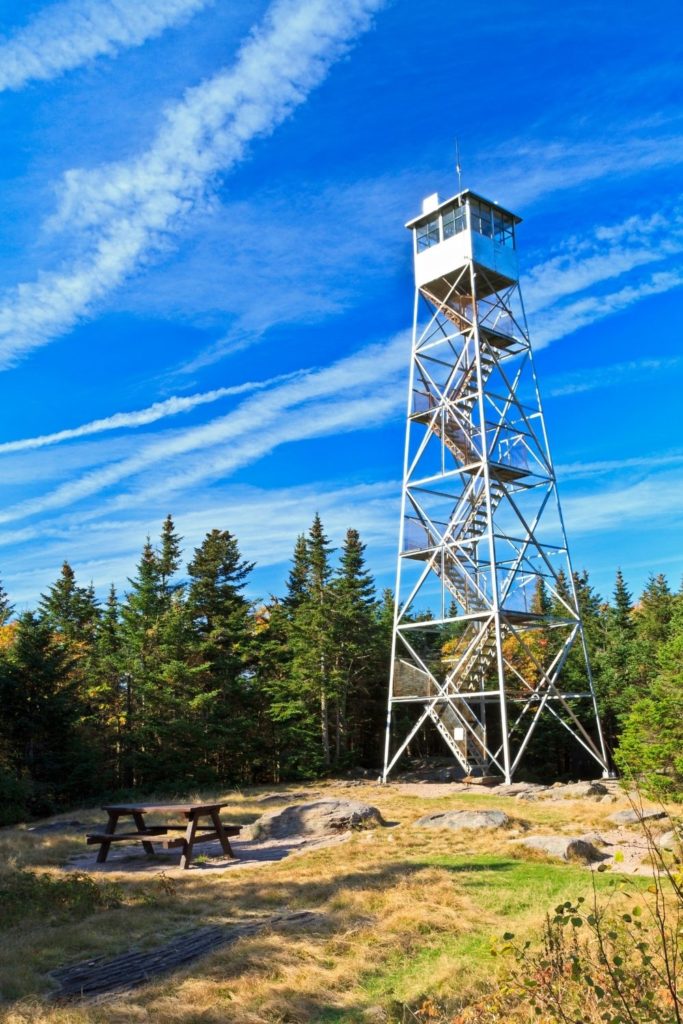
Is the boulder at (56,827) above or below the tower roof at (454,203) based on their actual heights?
below

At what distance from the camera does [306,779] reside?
31766 millimetres

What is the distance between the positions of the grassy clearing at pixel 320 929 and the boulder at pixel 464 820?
992 millimetres

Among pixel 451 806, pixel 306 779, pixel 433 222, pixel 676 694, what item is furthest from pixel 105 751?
pixel 433 222

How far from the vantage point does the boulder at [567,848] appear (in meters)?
10.6

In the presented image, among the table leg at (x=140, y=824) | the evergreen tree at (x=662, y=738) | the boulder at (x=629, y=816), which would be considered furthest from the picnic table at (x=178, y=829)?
the evergreen tree at (x=662, y=738)

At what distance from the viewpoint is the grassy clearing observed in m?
5.65

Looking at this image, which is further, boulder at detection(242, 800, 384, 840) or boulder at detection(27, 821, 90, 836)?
boulder at detection(27, 821, 90, 836)

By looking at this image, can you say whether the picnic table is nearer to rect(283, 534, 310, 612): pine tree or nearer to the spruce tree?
the spruce tree

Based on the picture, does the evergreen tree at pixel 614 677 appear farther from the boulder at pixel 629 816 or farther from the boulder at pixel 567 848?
the boulder at pixel 567 848

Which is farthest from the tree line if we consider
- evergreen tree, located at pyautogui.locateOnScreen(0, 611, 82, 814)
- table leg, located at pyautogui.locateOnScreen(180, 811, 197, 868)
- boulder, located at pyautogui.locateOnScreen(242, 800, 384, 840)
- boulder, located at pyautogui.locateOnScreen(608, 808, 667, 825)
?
table leg, located at pyautogui.locateOnScreen(180, 811, 197, 868)

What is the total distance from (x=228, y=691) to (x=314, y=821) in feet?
58.4

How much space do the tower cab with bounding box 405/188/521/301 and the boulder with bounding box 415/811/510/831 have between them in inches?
694

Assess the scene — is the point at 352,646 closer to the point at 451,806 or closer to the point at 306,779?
the point at 306,779

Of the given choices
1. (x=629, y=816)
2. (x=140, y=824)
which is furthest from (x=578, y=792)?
(x=140, y=824)
